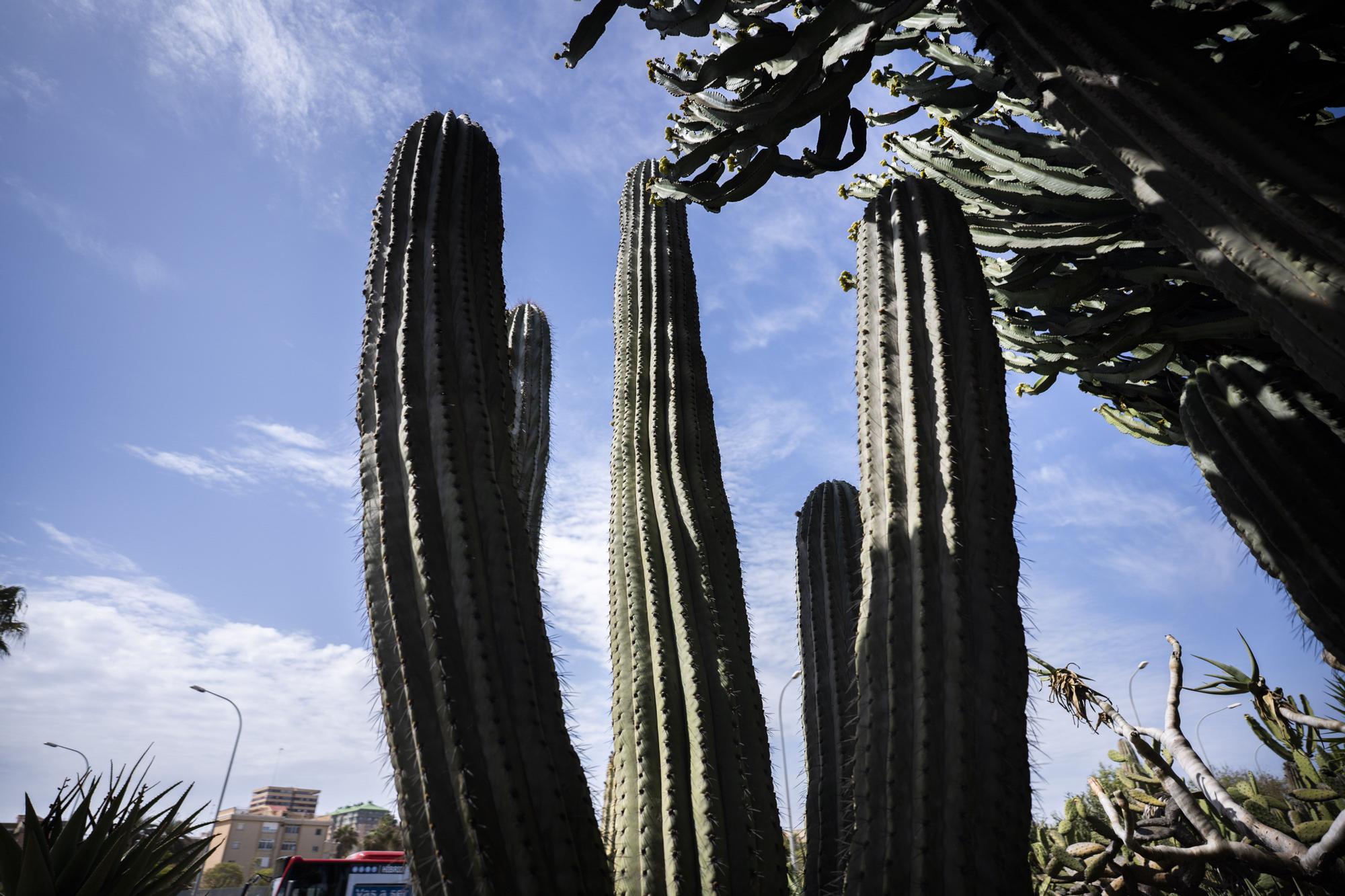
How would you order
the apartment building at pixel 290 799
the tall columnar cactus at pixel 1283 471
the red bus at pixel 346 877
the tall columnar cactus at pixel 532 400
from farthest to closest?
the apartment building at pixel 290 799
the red bus at pixel 346 877
the tall columnar cactus at pixel 532 400
the tall columnar cactus at pixel 1283 471

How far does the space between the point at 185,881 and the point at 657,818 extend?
110 inches

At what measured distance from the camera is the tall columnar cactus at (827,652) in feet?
13.0

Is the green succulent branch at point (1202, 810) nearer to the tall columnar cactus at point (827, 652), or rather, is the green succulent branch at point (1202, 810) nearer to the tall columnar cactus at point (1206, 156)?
the tall columnar cactus at point (827, 652)

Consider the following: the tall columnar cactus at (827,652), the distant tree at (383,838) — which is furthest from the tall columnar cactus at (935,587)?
the distant tree at (383,838)

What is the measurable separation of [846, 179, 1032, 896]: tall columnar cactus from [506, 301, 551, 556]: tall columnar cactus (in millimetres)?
4157

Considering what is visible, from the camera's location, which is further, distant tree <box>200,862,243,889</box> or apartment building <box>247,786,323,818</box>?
apartment building <box>247,786,323,818</box>

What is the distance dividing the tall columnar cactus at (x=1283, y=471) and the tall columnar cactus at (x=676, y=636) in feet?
7.37

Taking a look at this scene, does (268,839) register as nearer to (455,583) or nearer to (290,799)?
(290,799)

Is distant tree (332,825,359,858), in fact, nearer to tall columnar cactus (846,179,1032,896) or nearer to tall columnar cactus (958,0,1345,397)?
tall columnar cactus (846,179,1032,896)

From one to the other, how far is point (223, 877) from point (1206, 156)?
50.8 metres

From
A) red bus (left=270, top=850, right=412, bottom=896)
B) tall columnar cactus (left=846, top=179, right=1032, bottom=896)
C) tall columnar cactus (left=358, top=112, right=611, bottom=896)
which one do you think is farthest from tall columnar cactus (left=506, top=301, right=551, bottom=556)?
red bus (left=270, top=850, right=412, bottom=896)

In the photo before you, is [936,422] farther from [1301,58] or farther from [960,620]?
[1301,58]

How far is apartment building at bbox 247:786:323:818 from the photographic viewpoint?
105875mm

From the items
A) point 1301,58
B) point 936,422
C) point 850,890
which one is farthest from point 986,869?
point 1301,58
